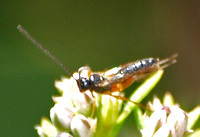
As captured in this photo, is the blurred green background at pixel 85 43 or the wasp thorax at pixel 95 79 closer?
the wasp thorax at pixel 95 79

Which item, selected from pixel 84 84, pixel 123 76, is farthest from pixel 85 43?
pixel 84 84

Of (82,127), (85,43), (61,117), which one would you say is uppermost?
(85,43)

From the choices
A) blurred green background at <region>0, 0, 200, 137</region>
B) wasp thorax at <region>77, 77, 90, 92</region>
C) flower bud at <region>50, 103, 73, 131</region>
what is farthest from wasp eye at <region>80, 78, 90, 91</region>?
blurred green background at <region>0, 0, 200, 137</region>

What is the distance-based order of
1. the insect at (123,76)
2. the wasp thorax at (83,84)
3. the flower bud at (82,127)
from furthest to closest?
1. the insect at (123,76)
2. the wasp thorax at (83,84)
3. the flower bud at (82,127)

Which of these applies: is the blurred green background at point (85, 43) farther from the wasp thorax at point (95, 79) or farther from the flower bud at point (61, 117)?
the flower bud at point (61, 117)

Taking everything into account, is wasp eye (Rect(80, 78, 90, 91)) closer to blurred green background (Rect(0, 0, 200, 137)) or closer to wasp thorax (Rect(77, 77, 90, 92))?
wasp thorax (Rect(77, 77, 90, 92))

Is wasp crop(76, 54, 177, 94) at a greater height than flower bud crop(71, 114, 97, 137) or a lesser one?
greater

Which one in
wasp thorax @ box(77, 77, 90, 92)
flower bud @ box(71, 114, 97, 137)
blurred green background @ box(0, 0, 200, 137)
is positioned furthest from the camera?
blurred green background @ box(0, 0, 200, 137)

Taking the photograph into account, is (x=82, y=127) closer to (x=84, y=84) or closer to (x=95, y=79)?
(x=84, y=84)

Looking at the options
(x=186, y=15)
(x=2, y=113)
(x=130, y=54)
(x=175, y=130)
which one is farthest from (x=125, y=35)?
(x=175, y=130)

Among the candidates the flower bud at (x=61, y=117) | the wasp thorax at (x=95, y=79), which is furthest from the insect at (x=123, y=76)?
the flower bud at (x=61, y=117)
